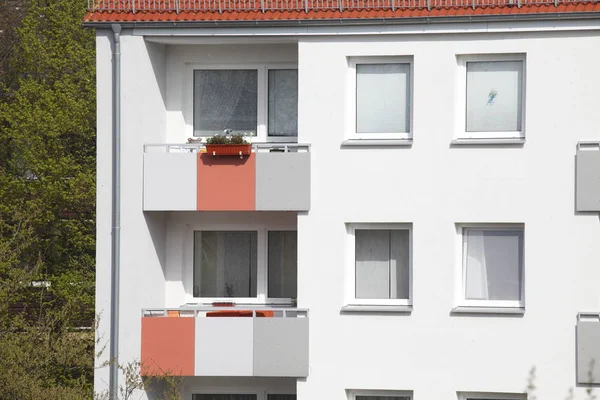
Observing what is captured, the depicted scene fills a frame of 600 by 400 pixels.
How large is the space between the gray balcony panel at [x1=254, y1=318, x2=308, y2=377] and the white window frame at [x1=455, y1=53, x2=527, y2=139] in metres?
4.10

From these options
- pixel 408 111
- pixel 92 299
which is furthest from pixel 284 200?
pixel 92 299

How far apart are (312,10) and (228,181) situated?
10.3 ft

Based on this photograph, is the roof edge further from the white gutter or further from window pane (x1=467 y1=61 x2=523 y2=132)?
window pane (x1=467 y1=61 x2=523 y2=132)

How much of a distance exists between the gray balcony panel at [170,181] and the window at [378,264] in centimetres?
276

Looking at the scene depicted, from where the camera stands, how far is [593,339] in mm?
21641

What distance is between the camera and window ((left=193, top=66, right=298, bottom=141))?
77.9 ft

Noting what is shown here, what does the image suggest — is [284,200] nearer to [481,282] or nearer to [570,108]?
[481,282]

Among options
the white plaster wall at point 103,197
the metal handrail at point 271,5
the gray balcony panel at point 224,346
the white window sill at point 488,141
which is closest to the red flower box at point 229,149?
the white plaster wall at point 103,197

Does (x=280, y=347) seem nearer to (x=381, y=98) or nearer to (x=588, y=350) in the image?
(x=381, y=98)

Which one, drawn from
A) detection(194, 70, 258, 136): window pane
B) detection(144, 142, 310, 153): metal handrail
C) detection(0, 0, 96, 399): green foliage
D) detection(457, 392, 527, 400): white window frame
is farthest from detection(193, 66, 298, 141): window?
detection(0, 0, 96, 399): green foliage

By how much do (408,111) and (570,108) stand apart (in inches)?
104

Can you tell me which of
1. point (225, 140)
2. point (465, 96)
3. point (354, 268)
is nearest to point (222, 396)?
point (354, 268)

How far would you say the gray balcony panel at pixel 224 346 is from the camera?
22.4m

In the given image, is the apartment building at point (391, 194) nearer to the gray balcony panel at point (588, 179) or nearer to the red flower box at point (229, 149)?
the gray balcony panel at point (588, 179)
